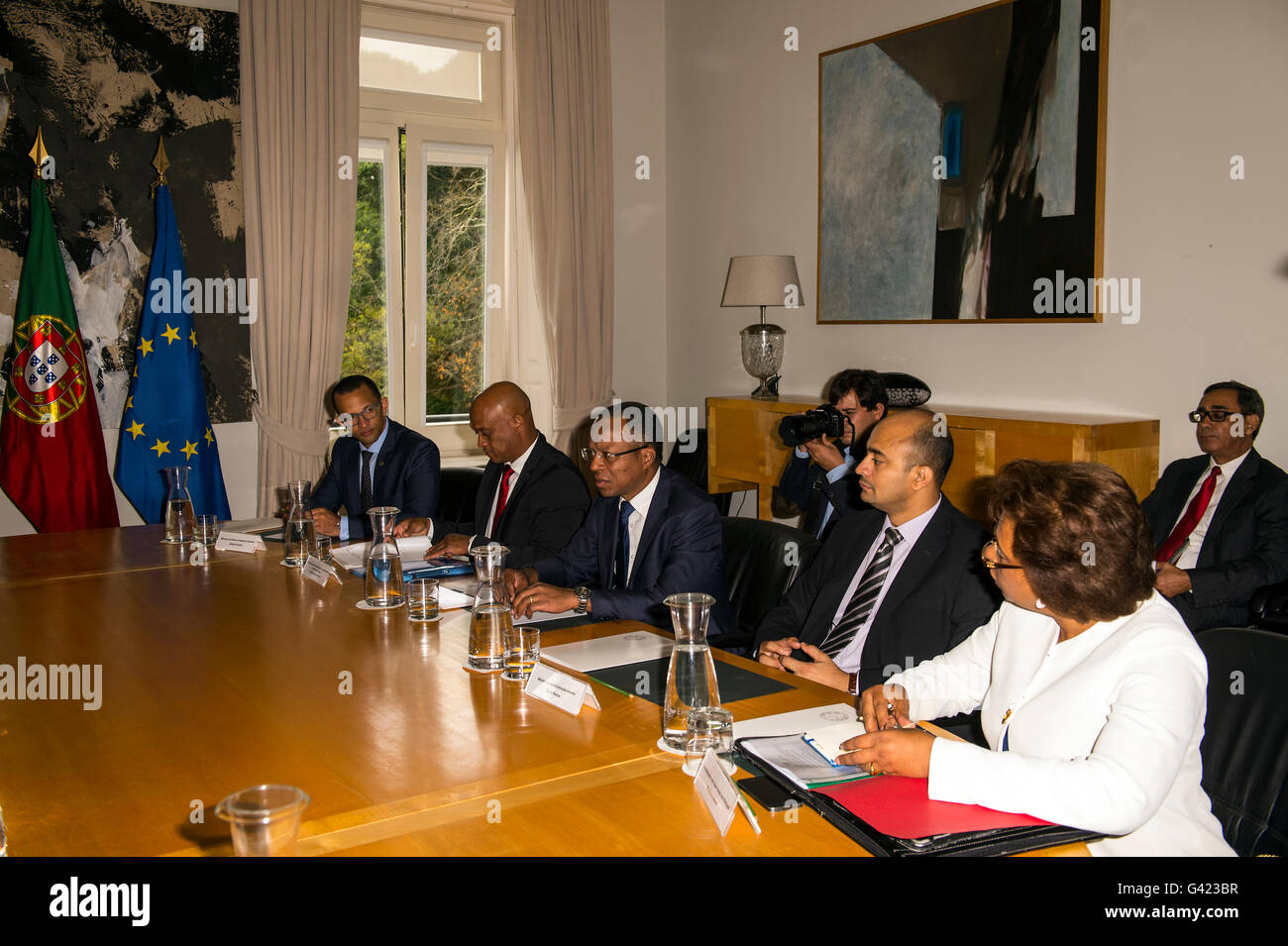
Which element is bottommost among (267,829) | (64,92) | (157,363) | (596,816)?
(596,816)

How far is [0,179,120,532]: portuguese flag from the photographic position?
4809 mm

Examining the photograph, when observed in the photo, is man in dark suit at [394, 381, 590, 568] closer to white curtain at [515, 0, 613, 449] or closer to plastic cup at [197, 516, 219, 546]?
plastic cup at [197, 516, 219, 546]

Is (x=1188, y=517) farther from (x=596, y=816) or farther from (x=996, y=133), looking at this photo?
A: (x=596, y=816)

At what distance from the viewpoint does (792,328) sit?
592 cm

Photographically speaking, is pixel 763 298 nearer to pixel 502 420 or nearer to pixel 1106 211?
pixel 1106 211

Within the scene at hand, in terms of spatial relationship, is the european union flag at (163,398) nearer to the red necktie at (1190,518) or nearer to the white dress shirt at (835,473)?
the white dress shirt at (835,473)

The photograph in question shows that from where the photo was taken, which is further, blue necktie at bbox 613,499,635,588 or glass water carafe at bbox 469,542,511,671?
blue necktie at bbox 613,499,635,588

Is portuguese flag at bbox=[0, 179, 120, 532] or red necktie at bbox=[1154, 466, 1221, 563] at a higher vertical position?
portuguese flag at bbox=[0, 179, 120, 532]

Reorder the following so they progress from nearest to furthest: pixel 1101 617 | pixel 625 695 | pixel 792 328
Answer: pixel 1101 617
pixel 625 695
pixel 792 328

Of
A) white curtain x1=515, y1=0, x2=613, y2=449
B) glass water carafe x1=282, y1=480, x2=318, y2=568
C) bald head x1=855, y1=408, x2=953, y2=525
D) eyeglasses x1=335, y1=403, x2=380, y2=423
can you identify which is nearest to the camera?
bald head x1=855, y1=408, x2=953, y2=525

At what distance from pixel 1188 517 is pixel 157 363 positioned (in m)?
4.55

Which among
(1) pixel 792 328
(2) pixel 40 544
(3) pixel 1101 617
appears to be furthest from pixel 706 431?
(3) pixel 1101 617

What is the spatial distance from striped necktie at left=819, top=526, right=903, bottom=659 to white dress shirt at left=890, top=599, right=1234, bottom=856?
2.86ft

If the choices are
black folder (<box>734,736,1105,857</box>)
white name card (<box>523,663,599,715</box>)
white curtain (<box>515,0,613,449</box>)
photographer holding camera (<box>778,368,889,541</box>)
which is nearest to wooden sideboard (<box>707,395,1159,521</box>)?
photographer holding camera (<box>778,368,889,541</box>)
